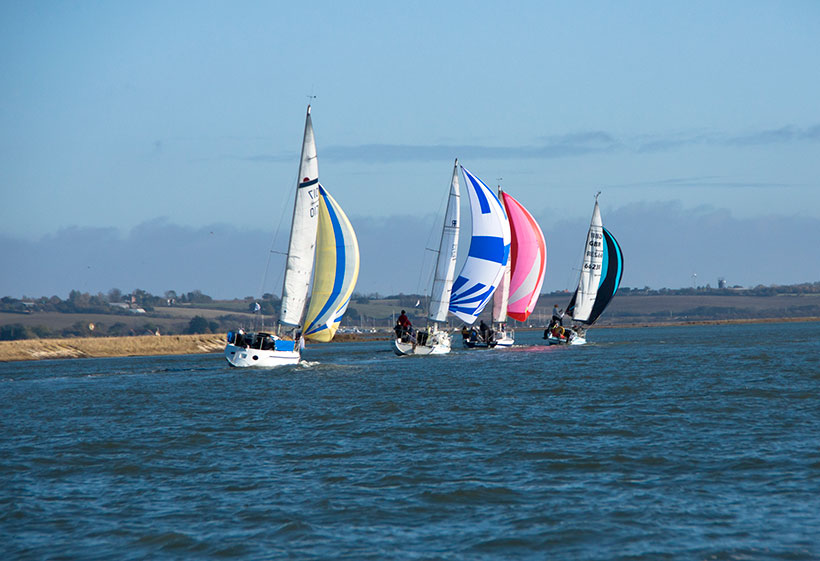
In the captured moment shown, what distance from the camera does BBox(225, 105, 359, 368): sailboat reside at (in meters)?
38.6

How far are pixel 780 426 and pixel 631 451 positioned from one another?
162 inches

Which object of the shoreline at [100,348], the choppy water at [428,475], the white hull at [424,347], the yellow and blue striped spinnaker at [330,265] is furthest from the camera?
the shoreline at [100,348]

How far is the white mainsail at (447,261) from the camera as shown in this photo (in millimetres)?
50438

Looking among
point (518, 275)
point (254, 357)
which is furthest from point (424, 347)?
point (254, 357)

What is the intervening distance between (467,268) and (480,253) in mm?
1118

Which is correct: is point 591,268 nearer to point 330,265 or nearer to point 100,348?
point 330,265

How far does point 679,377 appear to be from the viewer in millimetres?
30062

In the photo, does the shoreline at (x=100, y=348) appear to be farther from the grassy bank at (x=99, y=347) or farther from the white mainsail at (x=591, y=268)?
the white mainsail at (x=591, y=268)

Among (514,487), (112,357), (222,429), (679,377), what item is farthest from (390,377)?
(112,357)

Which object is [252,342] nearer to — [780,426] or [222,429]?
[222,429]

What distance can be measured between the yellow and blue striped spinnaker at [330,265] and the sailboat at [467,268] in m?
10.9

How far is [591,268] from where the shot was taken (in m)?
61.9

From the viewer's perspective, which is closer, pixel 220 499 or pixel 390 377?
pixel 220 499

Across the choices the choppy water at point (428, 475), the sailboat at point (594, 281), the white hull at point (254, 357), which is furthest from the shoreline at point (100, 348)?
the choppy water at point (428, 475)
